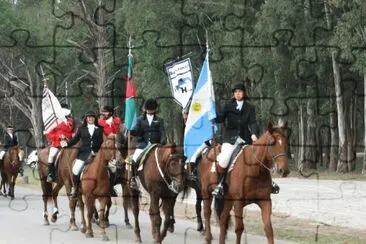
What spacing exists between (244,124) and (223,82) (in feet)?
83.8

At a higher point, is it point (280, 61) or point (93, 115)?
point (280, 61)

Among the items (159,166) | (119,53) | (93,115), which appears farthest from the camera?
(119,53)

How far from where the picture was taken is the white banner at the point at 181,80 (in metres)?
17.0

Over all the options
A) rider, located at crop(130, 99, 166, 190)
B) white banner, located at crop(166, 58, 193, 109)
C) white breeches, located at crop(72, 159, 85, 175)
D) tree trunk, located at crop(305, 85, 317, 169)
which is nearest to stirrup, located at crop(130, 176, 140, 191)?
rider, located at crop(130, 99, 166, 190)

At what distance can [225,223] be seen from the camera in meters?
13.4

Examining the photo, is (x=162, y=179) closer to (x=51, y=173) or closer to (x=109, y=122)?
(x=109, y=122)

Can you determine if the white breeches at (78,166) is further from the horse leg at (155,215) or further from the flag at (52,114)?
the horse leg at (155,215)

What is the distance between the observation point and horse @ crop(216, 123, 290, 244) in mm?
11945

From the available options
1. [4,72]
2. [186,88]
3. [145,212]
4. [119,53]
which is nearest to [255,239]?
[186,88]

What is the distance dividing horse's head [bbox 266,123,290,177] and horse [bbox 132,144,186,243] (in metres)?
2.37

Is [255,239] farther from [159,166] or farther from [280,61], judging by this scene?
[280,61]

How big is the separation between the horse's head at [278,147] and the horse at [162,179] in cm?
237

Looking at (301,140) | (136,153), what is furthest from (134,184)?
(301,140)

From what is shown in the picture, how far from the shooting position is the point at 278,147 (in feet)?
39.0
